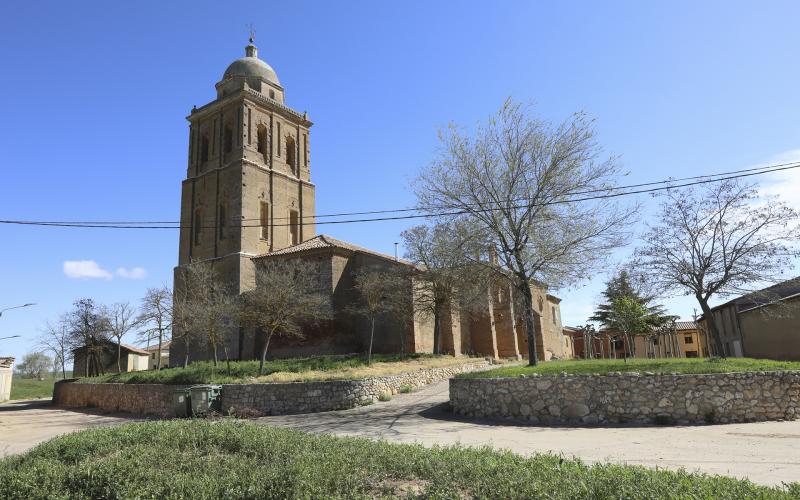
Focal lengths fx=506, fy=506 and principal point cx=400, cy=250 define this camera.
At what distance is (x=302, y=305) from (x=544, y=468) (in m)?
22.7

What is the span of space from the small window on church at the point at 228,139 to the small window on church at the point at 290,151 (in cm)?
→ 441

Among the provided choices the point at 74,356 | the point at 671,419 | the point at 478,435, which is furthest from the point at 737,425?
the point at 74,356

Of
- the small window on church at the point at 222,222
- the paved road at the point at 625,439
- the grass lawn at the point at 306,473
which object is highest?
the small window on church at the point at 222,222

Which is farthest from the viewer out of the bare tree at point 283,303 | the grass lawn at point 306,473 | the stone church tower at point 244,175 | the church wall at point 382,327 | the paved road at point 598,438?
the stone church tower at point 244,175

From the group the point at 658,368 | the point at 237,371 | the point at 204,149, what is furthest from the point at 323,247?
the point at 658,368

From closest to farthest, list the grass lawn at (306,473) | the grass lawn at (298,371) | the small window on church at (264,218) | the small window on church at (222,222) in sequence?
1. the grass lawn at (306,473)
2. the grass lawn at (298,371)
3. the small window on church at (222,222)
4. the small window on church at (264,218)

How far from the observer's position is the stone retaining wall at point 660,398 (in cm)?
1250

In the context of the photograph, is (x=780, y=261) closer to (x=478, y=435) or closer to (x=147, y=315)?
(x=478, y=435)

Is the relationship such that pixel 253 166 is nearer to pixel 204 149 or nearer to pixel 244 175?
pixel 244 175

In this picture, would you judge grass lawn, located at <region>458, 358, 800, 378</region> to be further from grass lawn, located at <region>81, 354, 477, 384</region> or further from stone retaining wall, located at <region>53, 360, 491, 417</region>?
grass lawn, located at <region>81, 354, 477, 384</region>

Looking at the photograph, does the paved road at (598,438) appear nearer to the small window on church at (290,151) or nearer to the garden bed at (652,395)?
the garden bed at (652,395)

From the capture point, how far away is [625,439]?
10.8 meters

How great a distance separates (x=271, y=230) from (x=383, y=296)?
1131 centimetres

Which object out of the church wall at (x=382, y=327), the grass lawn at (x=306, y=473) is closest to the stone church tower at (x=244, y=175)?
the church wall at (x=382, y=327)
